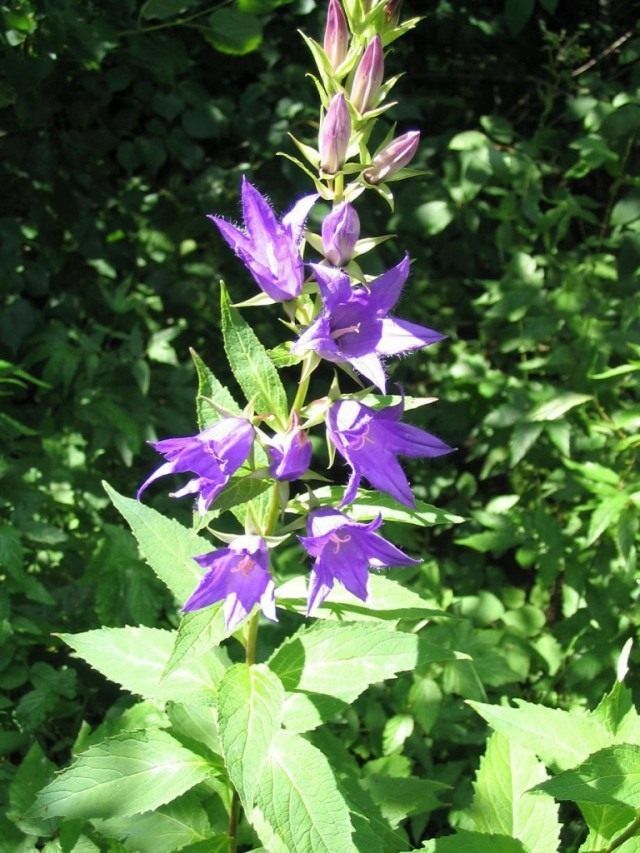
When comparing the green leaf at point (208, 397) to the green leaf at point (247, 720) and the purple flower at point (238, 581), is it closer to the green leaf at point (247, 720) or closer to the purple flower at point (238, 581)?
the purple flower at point (238, 581)

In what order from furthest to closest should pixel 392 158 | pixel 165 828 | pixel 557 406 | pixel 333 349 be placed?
pixel 557 406, pixel 165 828, pixel 392 158, pixel 333 349

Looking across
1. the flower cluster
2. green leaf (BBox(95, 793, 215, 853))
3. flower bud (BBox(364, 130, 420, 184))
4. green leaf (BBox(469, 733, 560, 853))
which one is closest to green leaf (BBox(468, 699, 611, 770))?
green leaf (BBox(469, 733, 560, 853))

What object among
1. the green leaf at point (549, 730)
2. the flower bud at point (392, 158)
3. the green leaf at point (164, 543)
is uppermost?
the flower bud at point (392, 158)

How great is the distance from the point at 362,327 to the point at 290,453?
0.72 feet

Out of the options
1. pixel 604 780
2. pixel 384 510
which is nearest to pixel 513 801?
pixel 604 780

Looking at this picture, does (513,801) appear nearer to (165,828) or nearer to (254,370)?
(165,828)

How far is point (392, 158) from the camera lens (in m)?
1.46

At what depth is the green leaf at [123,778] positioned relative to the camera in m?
1.64

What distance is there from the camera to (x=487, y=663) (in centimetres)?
258

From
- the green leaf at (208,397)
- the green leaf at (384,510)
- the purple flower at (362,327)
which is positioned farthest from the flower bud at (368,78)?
the green leaf at (384,510)

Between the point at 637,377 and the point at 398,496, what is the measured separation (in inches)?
76.3

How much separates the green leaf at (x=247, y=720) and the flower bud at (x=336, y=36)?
3.33ft

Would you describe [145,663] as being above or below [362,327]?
below

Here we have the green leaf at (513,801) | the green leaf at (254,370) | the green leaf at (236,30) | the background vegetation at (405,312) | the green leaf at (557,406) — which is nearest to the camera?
the green leaf at (254,370)
